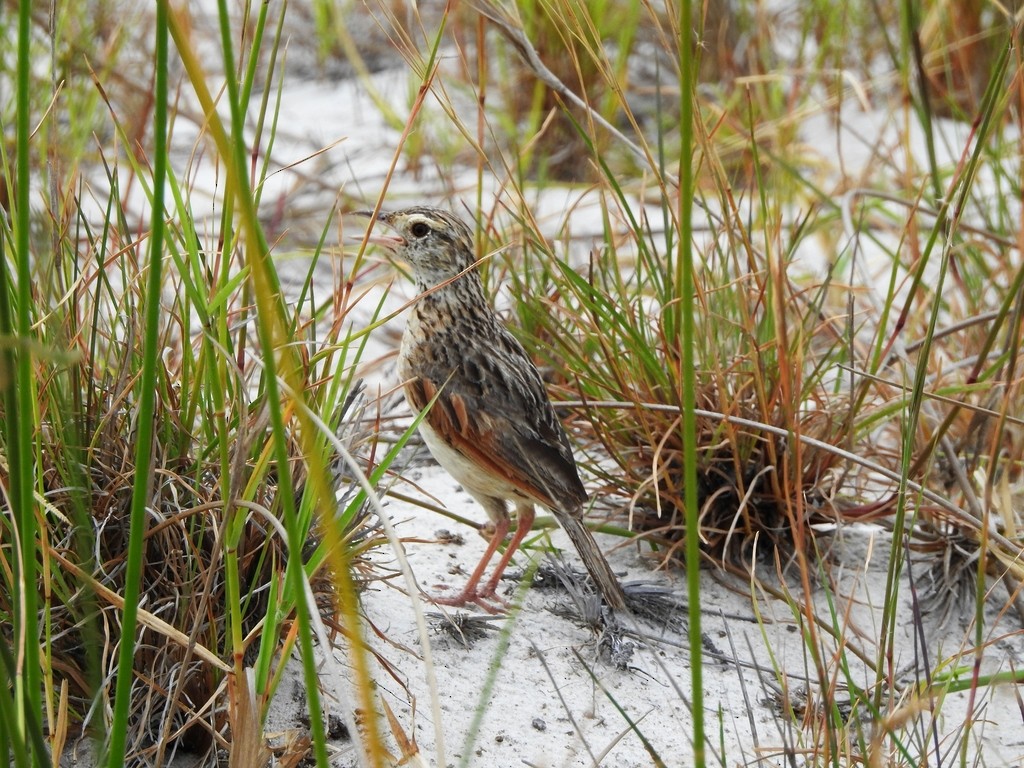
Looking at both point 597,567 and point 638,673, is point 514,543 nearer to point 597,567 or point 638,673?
point 597,567

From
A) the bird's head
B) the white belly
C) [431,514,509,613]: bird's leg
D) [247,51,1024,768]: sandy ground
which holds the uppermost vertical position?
the bird's head

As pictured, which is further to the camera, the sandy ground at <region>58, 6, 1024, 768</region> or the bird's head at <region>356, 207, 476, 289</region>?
the bird's head at <region>356, 207, 476, 289</region>

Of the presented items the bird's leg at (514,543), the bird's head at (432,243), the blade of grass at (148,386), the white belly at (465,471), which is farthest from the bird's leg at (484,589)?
the blade of grass at (148,386)

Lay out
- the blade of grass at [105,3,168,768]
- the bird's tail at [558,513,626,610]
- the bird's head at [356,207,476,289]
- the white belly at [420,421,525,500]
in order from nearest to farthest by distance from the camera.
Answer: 1. the blade of grass at [105,3,168,768]
2. the bird's tail at [558,513,626,610]
3. the white belly at [420,421,525,500]
4. the bird's head at [356,207,476,289]

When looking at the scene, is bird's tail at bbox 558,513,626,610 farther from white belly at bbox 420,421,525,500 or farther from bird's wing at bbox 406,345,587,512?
white belly at bbox 420,421,525,500

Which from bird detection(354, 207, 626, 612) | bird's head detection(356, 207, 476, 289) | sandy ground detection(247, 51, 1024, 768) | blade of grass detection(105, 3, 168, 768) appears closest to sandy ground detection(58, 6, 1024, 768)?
sandy ground detection(247, 51, 1024, 768)

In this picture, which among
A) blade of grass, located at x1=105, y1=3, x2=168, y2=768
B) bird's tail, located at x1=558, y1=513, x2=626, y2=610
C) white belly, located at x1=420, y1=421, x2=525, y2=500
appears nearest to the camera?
blade of grass, located at x1=105, y1=3, x2=168, y2=768

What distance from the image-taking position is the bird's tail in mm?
3158

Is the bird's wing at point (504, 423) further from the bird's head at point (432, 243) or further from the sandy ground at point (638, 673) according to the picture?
the bird's head at point (432, 243)

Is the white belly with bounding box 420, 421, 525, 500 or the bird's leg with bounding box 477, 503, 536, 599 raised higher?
the white belly with bounding box 420, 421, 525, 500

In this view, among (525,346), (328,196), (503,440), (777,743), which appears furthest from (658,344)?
(328,196)

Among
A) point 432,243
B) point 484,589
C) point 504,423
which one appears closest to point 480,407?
point 504,423

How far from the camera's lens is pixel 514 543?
3408 millimetres

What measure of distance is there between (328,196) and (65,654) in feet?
13.8
